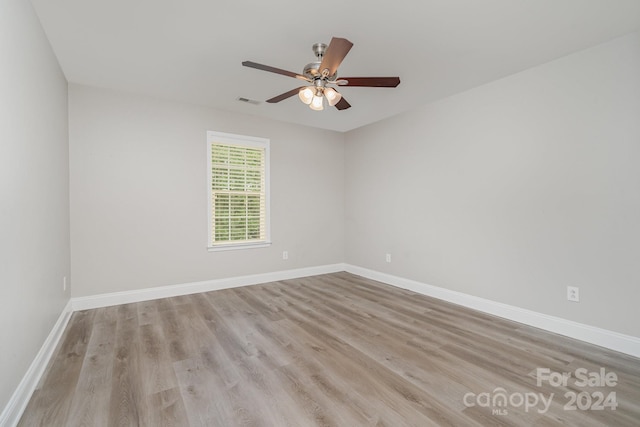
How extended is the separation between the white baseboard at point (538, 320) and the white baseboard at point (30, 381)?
3.87m

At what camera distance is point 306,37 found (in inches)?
94.5

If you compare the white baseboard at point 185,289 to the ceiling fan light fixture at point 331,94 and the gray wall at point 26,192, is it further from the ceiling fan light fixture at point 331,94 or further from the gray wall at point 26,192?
the ceiling fan light fixture at point 331,94

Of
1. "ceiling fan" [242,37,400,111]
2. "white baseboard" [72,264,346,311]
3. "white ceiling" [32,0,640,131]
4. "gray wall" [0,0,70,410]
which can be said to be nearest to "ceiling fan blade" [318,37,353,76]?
"ceiling fan" [242,37,400,111]

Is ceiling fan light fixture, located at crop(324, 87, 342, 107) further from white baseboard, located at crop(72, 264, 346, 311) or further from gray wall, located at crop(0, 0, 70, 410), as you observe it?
white baseboard, located at crop(72, 264, 346, 311)

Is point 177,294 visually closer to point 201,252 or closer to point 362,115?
point 201,252

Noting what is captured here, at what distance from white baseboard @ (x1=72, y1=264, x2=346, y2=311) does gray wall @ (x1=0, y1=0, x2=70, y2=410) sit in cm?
66

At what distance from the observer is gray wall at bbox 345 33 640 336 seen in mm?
2402

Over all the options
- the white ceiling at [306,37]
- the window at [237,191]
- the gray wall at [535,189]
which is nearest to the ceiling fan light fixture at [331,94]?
the white ceiling at [306,37]

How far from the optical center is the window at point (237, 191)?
417 centimetres

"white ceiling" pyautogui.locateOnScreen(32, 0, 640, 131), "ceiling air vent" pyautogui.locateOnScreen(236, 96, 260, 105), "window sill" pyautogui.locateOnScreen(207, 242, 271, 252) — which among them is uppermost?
"white ceiling" pyautogui.locateOnScreen(32, 0, 640, 131)

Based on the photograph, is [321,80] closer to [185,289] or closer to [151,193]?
[151,193]

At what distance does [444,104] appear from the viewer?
373 centimetres

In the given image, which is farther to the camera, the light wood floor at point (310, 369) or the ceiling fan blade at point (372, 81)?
the ceiling fan blade at point (372, 81)

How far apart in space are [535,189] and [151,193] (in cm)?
437
